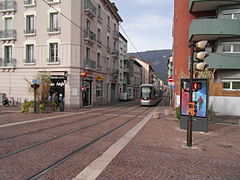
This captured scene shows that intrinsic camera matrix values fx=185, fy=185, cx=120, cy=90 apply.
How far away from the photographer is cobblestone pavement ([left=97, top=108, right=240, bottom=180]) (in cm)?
424

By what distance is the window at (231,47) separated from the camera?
689 inches

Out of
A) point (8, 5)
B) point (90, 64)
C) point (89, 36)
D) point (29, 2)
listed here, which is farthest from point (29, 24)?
point (90, 64)

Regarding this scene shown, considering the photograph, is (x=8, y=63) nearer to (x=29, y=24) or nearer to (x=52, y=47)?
(x=29, y=24)

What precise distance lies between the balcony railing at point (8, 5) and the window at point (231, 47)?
77.9ft

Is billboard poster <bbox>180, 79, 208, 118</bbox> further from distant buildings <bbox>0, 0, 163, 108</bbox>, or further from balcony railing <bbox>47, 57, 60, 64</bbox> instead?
balcony railing <bbox>47, 57, 60, 64</bbox>

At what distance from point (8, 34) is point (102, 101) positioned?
1484 centimetres

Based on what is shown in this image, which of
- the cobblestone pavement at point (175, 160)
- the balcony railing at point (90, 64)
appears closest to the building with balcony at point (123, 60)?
the balcony railing at point (90, 64)

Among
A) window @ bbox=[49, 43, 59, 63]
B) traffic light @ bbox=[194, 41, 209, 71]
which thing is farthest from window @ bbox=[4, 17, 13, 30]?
traffic light @ bbox=[194, 41, 209, 71]

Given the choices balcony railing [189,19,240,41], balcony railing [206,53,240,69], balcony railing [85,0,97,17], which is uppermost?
balcony railing [85,0,97,17]

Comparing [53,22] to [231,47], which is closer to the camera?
[231,47]

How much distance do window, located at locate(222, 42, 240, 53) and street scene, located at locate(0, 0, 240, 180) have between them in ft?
0.28

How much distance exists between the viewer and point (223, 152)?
605 cm

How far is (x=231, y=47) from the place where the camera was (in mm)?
17656

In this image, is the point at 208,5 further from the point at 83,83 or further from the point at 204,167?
the point at 204,167
